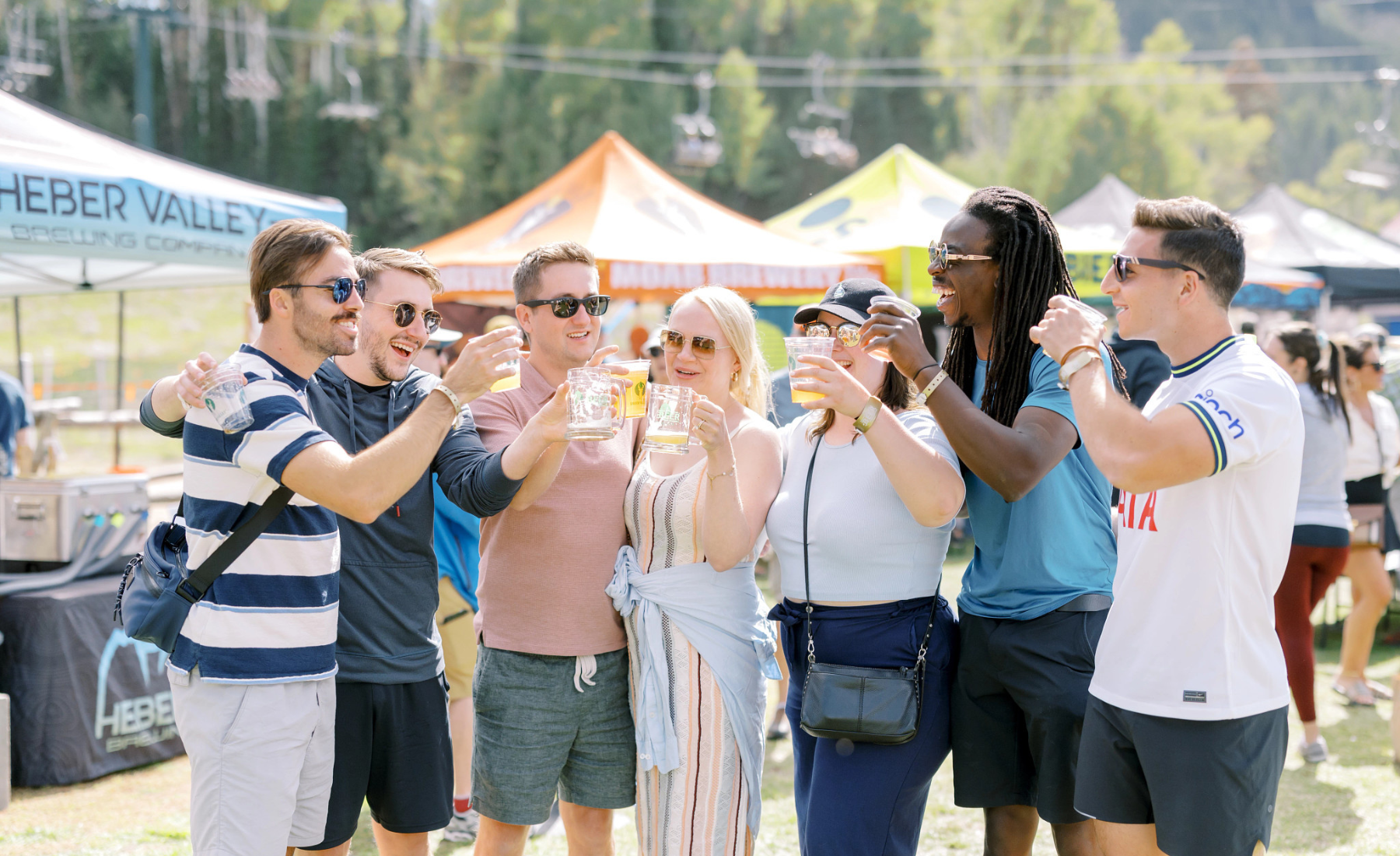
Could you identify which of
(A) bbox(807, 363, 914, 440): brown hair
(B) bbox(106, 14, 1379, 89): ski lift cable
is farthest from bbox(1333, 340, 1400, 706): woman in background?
(B) bbox(106, 14, 1379, 89): ski lift cable

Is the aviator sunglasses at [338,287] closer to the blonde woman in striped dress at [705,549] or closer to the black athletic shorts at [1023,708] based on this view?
the blonde woman in striped dress at [705,549]

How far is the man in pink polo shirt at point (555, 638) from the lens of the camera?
2.63 metres

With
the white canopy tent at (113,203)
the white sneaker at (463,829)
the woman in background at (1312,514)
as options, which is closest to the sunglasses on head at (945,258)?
the white sneaker at (463,829)

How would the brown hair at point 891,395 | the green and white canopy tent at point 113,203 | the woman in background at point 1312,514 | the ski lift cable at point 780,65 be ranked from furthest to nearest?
the ski lift cable at point 780,65
the woman in background at point 1312,514
the green and white canopy tent at point 113,203
the brown hair at point 891,395

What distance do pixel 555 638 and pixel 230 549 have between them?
818mm

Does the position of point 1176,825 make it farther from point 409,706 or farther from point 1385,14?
point 1385,14

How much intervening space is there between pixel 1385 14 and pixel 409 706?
136219mm

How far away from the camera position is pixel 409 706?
8.56ft

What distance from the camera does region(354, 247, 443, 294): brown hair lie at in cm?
272

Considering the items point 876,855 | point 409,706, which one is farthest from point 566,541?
point 876,855

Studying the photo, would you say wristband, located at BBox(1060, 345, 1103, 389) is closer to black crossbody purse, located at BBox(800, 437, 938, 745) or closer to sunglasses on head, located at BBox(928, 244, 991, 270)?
sunglasses on head, located at BBox(928, 244, 991, 270)

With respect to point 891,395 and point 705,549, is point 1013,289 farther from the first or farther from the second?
point 705,549

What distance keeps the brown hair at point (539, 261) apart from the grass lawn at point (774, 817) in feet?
7.53

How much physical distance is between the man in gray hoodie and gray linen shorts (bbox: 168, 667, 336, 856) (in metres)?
0.31
